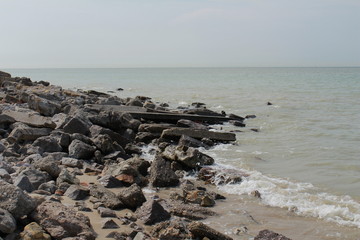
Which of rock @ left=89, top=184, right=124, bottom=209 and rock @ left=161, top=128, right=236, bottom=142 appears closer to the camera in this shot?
rock @ left=89, top=184, right=124, bottom=209

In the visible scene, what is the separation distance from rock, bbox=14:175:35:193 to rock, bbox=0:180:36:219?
4.09 feet

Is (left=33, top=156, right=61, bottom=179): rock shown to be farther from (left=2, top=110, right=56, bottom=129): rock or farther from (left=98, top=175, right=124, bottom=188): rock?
(left=2, top=110, right=56, bottom=129): rock

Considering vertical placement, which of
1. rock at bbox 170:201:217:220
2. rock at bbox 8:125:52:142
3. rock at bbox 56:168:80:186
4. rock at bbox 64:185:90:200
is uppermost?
rock at bbox 8:125:52:142

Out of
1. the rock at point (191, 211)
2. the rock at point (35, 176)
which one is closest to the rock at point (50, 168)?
the rock at point (35, 176)

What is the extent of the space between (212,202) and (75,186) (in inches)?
86.9

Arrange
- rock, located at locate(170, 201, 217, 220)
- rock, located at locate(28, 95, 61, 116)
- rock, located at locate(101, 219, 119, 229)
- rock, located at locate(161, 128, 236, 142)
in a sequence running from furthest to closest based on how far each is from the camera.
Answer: rock, located at locate(28, 95, 61, 116) < rock, located at locate(161, 128, 236, 142) < rock, located at locate(170, 201, 217, 220) < rock, located at locate(101, 219, 119, 229)

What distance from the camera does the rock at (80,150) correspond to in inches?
326

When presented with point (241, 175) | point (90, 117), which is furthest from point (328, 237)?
point (90, 117)

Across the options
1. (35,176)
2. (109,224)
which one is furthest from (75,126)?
(109,224)

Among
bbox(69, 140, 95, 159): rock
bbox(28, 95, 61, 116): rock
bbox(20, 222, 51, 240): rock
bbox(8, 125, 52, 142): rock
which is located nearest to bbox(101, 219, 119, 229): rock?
bbox(20, 222, 51, 240): rock

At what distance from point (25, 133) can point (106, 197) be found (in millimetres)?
4273

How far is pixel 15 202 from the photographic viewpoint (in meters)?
4.25

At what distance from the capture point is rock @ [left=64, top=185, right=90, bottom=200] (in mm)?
5820

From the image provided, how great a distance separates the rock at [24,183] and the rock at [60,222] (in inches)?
50.0
